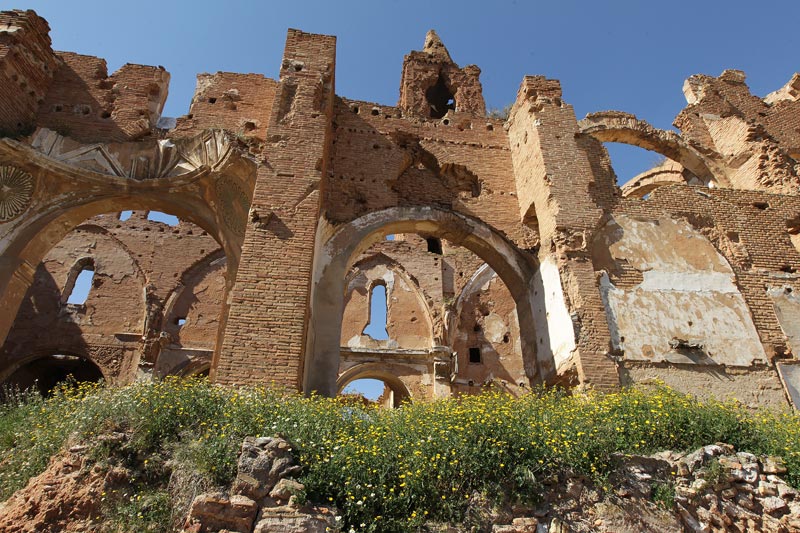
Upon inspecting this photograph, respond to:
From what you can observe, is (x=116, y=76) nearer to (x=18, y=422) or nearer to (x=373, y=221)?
(x=373, y=221)

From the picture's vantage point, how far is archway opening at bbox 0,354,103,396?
14242mm

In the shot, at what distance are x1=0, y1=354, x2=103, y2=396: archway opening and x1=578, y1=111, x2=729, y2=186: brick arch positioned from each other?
1440cm

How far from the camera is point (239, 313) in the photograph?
6930mm

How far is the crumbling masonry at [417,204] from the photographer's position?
296 inches

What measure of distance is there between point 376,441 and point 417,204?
5.57 meters

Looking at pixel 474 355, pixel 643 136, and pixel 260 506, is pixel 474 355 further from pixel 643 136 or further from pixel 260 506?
pixel 260 506

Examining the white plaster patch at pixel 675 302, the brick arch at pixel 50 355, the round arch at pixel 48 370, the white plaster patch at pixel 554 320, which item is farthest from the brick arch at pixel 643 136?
the round arch at pixel 48 370

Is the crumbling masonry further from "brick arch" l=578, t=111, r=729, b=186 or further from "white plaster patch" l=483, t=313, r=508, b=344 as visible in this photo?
"white plaster patch" l=483, t=313, r=508, b=344

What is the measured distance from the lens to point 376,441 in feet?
15.6

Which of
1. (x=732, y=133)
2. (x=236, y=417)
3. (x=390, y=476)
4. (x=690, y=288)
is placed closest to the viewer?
(x=390, y=476)

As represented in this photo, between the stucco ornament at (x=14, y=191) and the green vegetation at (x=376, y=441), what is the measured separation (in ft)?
15.4

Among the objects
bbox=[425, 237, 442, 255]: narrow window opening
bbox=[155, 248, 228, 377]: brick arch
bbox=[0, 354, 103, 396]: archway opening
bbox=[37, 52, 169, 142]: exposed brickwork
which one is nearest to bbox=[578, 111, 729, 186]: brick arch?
bbox=[425, 237, 442, 255]: narrow window opening

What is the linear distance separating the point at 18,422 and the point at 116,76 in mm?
7592

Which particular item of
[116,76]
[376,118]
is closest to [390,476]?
[376,118]
